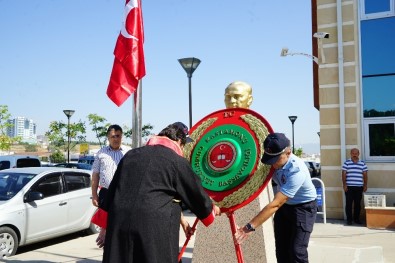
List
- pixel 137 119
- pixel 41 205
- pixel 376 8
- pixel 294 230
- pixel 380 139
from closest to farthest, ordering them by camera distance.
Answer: pixel 294 230
pixel 137 119
pixel 41 205
pixel 380 139
pixel 376 8

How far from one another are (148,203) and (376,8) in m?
8.78

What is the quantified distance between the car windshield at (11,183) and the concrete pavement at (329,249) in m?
0.99

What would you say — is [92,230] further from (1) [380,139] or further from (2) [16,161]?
(2) [16,161]

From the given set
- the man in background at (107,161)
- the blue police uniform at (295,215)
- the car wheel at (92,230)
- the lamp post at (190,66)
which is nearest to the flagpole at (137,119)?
the man in background at (107,161)

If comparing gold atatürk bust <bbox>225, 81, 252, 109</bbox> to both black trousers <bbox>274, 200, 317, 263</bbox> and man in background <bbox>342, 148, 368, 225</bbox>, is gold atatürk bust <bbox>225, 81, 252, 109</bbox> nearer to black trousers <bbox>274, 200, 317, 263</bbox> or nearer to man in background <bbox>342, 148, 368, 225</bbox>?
black trousers <bbox>274, 200, 317, 263</bbox>

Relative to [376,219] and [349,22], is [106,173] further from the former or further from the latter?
[349,22]

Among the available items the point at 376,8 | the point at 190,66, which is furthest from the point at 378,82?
the point at 190,66

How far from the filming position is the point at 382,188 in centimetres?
920

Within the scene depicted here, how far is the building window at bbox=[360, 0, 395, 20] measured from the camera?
929 centimetres

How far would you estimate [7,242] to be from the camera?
6410 mm

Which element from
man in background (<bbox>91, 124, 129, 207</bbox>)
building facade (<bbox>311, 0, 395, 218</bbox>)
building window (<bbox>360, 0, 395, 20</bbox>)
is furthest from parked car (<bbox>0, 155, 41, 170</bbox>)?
building window (<bbox>360, 0, 395, 20</bbox>)

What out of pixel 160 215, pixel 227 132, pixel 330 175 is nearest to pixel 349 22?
pixel 330 175

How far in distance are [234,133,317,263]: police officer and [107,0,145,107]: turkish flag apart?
8.40 feet

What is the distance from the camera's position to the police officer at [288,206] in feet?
10.9
